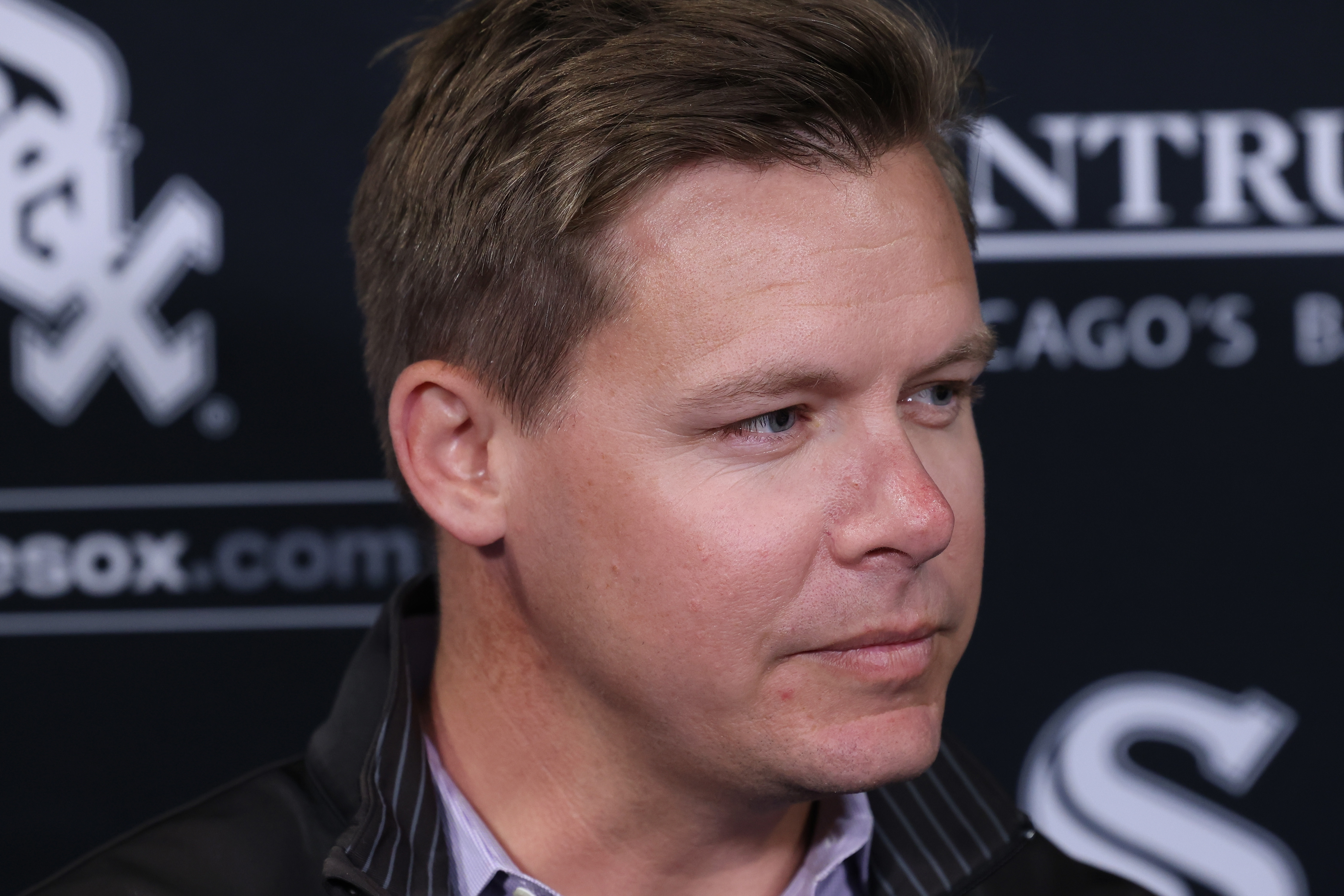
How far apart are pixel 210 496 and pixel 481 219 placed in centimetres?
91

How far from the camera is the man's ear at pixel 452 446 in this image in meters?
1.23

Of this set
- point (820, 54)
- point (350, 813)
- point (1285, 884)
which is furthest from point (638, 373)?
point (1285, 884)

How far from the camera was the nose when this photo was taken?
108 centimetres

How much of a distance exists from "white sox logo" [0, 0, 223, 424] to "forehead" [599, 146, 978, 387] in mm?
1016

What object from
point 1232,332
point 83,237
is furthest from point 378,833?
point 1232,332

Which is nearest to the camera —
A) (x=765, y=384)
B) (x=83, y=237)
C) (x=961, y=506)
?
(x=765, y=384)

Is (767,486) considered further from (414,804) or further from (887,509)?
(414,804)

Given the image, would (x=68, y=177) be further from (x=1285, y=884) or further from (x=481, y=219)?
(x=1285, y=884)

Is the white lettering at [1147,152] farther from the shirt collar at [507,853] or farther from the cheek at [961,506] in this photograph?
the shirt collar at [507,853]

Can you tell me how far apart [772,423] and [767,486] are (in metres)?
0.06

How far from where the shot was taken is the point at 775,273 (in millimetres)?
1099

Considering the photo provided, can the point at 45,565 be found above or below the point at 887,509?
below

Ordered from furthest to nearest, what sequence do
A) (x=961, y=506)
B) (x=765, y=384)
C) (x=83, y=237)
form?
(x=83, y=237) < (x=961, y=506) < (x=765, y=384)

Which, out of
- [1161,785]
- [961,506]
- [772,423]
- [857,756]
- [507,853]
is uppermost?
[772,423]
